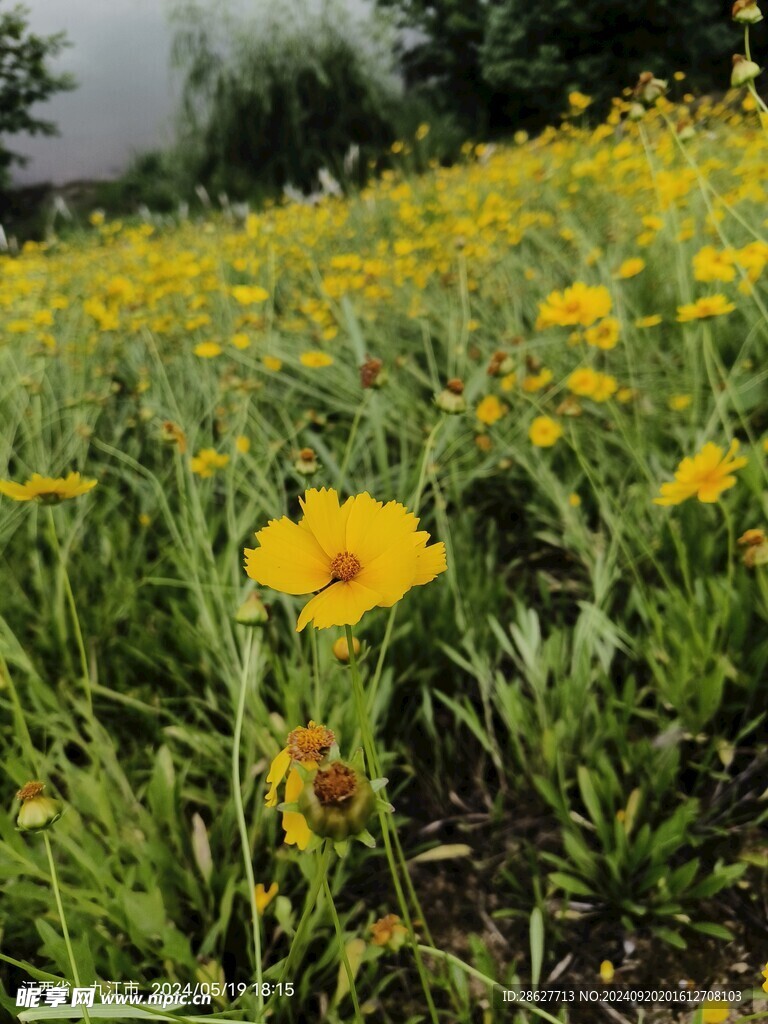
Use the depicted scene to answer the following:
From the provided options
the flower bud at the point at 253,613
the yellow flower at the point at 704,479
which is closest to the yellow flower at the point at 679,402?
the yellow flower at the point at 704,479

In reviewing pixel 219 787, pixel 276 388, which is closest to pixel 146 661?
pixel 219 787

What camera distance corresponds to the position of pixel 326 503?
37 cm

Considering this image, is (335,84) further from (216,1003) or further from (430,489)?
(216,1003)

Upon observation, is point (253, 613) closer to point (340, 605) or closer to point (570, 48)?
point (340, 605)

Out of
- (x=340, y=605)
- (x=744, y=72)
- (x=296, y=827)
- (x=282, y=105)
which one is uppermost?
(x=282, y=105)

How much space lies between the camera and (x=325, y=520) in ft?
1.19

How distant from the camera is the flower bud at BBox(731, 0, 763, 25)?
686 mm

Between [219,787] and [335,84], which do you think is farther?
[335,84]

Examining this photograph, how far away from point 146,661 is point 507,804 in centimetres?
47

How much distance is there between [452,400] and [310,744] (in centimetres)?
38

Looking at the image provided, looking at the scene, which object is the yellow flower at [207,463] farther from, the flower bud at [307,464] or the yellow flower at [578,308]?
the yellow flower at [578,308]

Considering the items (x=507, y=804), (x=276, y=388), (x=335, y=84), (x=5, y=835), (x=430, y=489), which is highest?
(x=335, y=84)

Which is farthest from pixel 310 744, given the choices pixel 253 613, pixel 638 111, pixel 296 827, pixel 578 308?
pixel 638 111

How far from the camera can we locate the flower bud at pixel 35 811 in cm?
40
